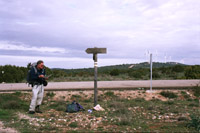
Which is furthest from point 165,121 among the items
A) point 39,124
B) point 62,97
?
point 62,97

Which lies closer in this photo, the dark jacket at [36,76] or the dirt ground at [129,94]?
the dark jacket at [36,76]

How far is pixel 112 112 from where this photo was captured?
8.77m

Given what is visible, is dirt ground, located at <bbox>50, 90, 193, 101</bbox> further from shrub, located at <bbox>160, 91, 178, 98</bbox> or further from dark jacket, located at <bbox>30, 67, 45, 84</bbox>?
dark jacket, located at <bbox>30, 67, 45, 84</bbox>

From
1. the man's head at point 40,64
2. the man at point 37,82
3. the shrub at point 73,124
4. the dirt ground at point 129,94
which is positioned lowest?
the shrub at point 73,124

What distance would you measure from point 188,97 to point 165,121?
5299 millimetres

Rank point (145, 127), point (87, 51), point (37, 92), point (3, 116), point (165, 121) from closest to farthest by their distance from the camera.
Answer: point (145, 127), point (165, 121), point (3, 116), point (37, 92), point (87, 51)

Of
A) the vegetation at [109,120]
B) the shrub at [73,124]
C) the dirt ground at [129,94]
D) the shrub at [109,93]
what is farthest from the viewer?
the shrub at [109,93]

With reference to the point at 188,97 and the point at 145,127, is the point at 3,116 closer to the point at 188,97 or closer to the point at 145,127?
the point at 145,127

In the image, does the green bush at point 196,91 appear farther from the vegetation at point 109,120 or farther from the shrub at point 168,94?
the vegetation at point 109,120

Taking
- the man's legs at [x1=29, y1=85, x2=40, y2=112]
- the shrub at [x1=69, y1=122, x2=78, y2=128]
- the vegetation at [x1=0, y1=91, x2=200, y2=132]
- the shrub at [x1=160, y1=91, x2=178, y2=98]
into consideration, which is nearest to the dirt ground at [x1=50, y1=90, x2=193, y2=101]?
the shrub at [x1=160, y1=91, x2=178, y2=98]

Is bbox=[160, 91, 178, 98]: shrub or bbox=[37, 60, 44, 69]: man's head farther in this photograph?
bbox=[160, 91, 178, 98]: shrub

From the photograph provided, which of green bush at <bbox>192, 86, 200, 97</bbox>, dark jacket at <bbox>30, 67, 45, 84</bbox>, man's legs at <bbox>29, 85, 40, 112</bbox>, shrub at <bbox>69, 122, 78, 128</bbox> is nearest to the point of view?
shrub at <bbox>69, 122, 78, 128</bbox>

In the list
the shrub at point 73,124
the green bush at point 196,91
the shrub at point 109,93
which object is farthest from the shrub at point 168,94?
the shrub at point 73,124

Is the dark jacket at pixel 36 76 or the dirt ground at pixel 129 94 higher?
the dark jacket at pixel 36 76
